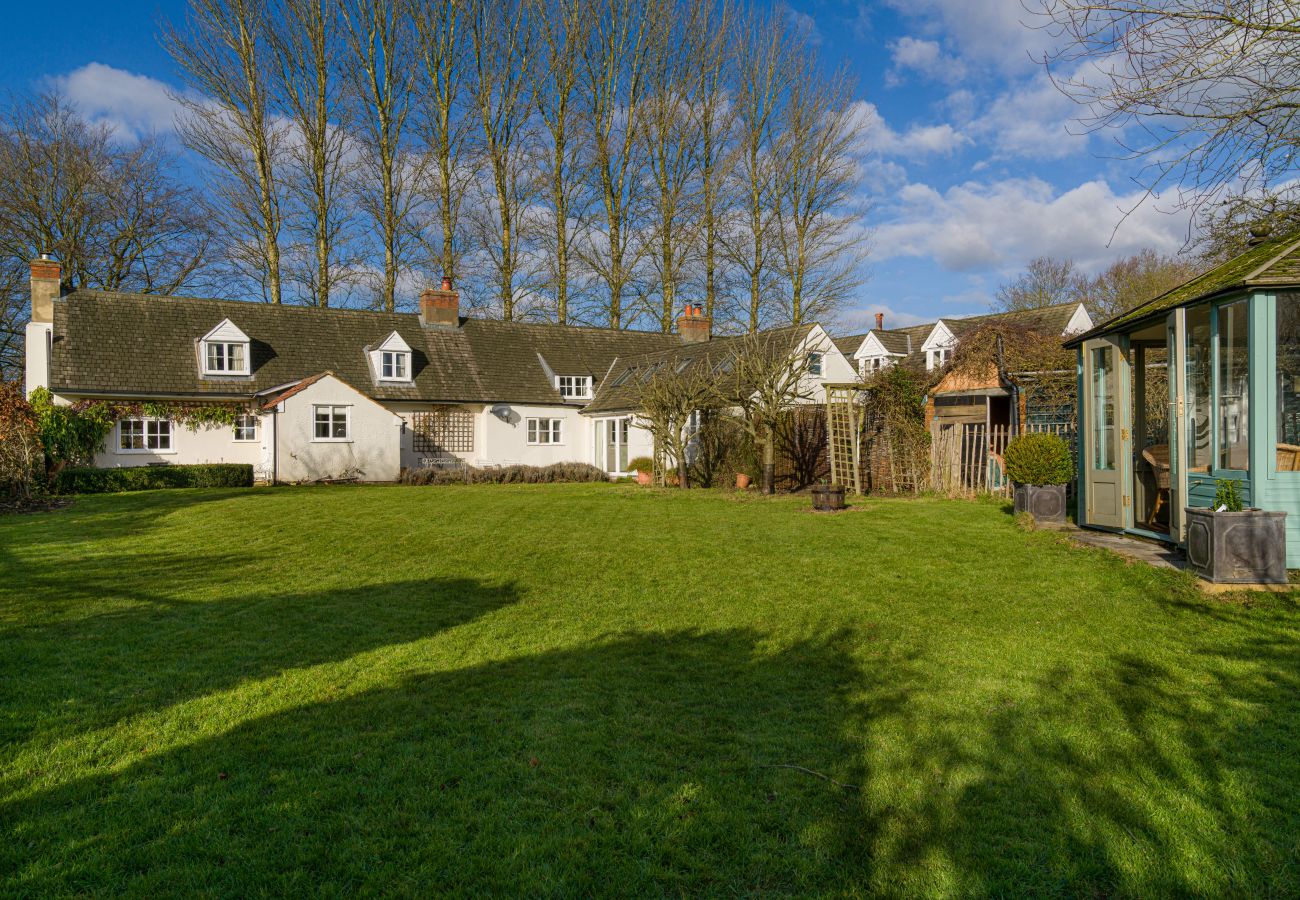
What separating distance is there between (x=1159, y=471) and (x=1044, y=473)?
1.63 meters

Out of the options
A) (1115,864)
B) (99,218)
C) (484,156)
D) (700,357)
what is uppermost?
(484,156)

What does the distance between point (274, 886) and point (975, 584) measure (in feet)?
23.7

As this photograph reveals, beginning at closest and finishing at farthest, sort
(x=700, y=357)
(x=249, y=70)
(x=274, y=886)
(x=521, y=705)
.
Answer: (x=274, y=886), (x=521, y=705), (x=700, y=357), (x=249, y=70)

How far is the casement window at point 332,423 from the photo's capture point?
78.1ft

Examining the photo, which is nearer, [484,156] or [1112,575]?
[1112,575]

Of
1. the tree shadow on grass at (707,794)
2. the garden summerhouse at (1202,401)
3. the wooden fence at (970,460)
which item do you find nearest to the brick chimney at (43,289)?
the tree shadow on grass at (707,794)

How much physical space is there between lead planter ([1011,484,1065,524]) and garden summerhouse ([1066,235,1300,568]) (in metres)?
0.35

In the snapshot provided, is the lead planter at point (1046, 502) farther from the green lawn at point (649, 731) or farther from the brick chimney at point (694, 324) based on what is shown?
the brick chimney at point (694, 324)

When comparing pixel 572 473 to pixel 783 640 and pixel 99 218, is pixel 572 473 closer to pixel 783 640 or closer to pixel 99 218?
pixel 783 640

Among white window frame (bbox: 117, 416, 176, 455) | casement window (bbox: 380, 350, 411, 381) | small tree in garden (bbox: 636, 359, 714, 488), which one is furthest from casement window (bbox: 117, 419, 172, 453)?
small tree in garden (bbox: 636, 359, 714, 488)

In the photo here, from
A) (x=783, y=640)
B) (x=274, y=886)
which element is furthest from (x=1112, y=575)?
(x=274, y=886)

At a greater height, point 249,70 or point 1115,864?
point 249,70

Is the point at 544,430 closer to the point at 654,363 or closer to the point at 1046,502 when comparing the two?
the point at 654,363

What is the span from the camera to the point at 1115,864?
3.07 m
